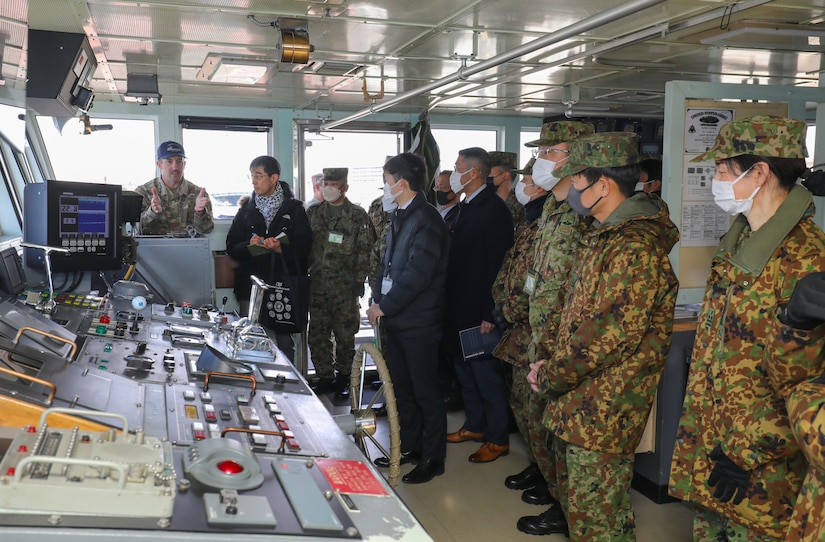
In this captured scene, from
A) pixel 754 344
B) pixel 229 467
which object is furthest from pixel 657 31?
pixel 229 467

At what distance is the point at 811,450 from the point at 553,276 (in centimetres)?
152

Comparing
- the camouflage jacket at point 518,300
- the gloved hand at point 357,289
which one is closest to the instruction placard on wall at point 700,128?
the camouflage jacket at point 518,300

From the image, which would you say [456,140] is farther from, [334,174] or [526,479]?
[526,479]

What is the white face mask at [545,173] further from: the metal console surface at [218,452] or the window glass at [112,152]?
the window glass at [112,152]

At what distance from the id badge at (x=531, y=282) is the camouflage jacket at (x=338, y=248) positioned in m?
2.20

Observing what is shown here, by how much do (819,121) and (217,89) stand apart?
4.37 meters

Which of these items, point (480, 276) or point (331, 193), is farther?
point (331, 193)

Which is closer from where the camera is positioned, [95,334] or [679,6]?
[95,334]

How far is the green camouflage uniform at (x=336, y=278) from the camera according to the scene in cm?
502

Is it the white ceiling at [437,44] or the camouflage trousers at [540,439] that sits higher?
the white ceiling at [437,44]

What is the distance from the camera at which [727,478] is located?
1.85m

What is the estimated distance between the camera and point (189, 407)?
1.72 m

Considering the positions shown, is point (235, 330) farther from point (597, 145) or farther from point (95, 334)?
point (597, 145)

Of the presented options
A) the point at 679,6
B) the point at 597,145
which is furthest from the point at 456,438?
the point at 679,6
